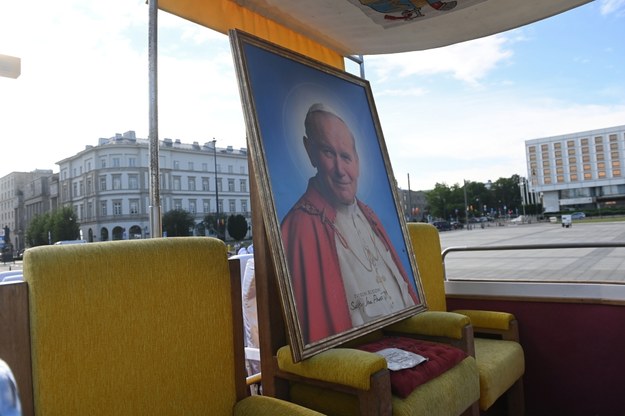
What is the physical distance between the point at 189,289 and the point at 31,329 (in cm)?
47

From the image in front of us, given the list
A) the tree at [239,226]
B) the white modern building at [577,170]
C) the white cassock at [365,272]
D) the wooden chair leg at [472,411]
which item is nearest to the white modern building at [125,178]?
the tree at [239,226]

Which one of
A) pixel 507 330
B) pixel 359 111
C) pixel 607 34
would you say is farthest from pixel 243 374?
pixel 607 34

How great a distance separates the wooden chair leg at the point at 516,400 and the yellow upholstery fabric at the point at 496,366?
0.12 metres

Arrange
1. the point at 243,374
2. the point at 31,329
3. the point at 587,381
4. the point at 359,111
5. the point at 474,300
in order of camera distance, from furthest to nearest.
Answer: the point at 474,300
the point at 587,381
the point at 359,111
the point at 243,374
the point at 31,329

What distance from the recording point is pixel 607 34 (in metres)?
3.45

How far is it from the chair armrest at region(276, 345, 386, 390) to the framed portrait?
0.06 metres

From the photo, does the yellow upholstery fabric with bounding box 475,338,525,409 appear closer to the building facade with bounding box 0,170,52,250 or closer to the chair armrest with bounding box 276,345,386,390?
the chair armrest with bounding box 276,345,386,390

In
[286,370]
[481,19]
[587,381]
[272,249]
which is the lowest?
[587,381]

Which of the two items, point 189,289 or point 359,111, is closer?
point 189,289

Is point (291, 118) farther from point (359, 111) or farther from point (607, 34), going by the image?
point (607, 34)

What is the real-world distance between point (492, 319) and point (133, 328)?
7.05 feet

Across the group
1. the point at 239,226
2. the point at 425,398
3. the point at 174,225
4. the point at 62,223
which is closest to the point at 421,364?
the point at 425,398

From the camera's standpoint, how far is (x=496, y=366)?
2.10 meters

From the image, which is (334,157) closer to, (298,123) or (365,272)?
(298,123)
